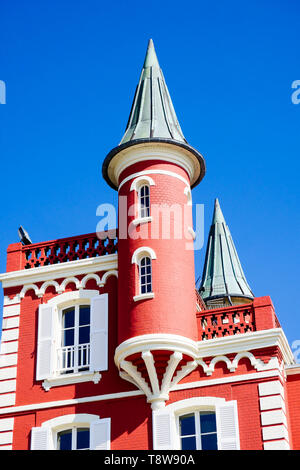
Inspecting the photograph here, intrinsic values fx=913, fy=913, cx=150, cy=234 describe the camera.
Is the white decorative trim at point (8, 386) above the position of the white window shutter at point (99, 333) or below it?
below

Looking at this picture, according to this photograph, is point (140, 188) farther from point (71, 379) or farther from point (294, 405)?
point (294, 405)

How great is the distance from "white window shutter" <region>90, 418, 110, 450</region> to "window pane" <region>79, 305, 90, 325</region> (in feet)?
12.0

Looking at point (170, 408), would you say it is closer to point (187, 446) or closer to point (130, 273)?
point (187, 446)

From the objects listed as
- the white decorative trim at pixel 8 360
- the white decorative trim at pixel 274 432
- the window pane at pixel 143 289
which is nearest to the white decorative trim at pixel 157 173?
the window pane at pixel 143 289

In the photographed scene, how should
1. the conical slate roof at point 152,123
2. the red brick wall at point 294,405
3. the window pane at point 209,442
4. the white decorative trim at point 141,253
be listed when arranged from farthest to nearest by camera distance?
1. the conical slate roof at point 152,123
2. the white decorative trim at point 141,253
3. the red brick wall at point 294,405
4. the window pane at point 209,442

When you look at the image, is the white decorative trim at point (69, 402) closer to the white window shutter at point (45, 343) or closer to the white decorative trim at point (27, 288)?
the white window shutter at point (45, 343)

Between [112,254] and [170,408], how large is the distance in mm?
5878

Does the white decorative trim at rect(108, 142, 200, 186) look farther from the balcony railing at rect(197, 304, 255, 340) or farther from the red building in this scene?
the balcony railing at rect(197, 304, 255, 340)

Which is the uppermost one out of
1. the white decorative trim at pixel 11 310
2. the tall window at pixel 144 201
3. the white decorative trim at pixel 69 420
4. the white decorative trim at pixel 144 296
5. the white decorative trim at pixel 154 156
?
the white decorative trim at pixel 154 156

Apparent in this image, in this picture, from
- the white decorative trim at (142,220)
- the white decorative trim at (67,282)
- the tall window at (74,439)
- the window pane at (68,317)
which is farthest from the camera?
the white decorative trim at (67,282)

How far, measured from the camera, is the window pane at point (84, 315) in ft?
101

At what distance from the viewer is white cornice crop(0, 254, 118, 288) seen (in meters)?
31.2

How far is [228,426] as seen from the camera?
2741cm
